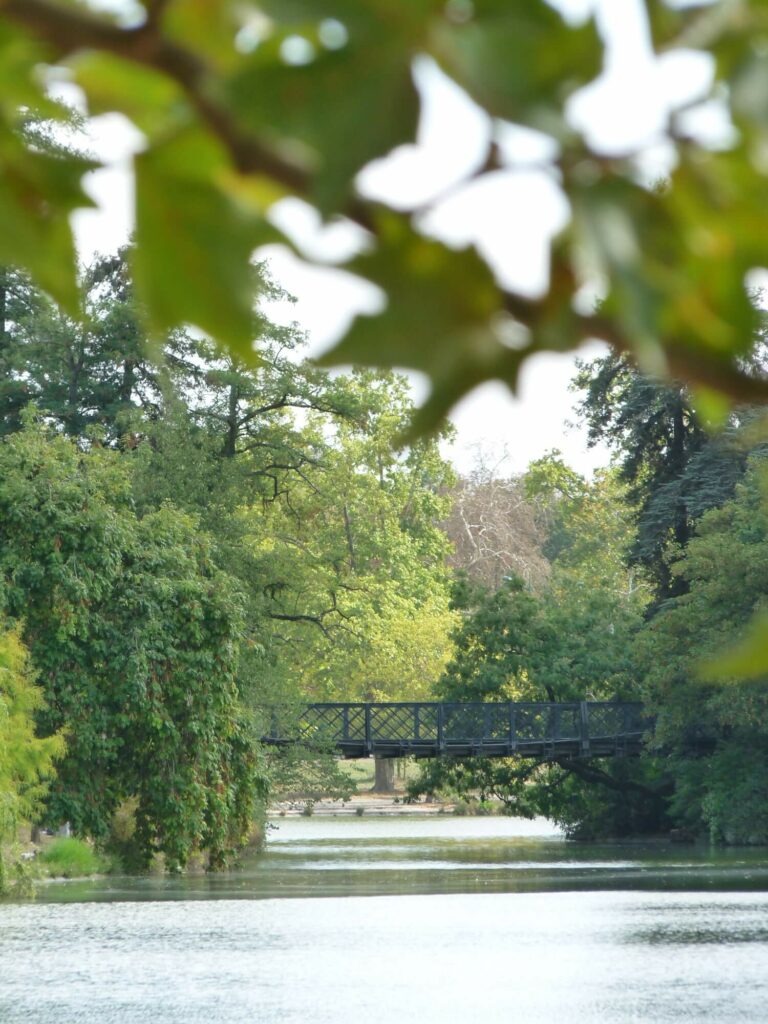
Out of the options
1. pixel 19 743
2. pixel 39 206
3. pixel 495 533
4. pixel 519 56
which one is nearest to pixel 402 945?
pixel 19 743

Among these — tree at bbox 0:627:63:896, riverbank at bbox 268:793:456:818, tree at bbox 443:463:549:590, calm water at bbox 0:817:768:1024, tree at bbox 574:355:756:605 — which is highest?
tree at bbox 443:463:549:590

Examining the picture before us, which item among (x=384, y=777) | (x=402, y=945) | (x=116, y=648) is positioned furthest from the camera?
(x=384, y=777)

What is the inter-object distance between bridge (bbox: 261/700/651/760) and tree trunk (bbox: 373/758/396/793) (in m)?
23.2

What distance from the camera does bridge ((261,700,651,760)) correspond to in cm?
2909

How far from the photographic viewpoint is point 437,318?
386 mm

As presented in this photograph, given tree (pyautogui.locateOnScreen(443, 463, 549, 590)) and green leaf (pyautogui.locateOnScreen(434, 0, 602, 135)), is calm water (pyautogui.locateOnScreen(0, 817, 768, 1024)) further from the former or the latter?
tree (pyautogui.locateOnScreen(443, 463, 549, 590))

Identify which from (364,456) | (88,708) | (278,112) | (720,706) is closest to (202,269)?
(278,112)

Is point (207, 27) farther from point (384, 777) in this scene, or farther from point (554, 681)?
point (384, 777)

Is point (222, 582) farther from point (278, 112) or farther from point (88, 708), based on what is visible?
point (278, 112)

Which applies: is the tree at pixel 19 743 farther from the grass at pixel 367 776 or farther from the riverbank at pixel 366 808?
the grass at pixel 367 776

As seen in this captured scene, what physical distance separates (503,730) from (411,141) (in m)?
30.9

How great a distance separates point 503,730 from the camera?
30.9m

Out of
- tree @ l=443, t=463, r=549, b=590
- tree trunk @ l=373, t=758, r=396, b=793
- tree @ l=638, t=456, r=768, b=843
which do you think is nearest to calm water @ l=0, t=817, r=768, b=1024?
tree @ l=638, t=456, r=768, b=843

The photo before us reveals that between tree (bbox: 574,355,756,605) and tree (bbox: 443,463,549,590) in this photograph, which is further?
tree (bbox: 443,463,549,590)
